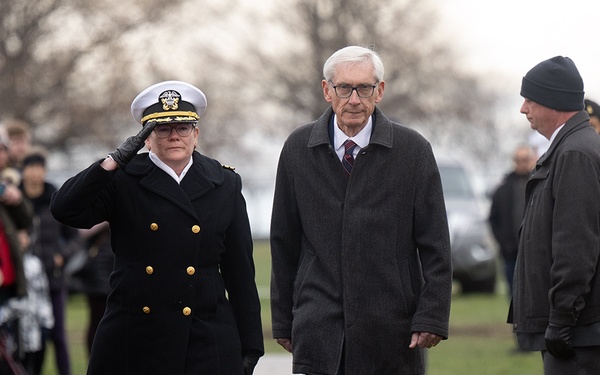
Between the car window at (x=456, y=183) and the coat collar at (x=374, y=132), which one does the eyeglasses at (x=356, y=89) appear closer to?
the coat collar at (x=374, y=132)

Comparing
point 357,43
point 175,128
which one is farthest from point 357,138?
point 357,43

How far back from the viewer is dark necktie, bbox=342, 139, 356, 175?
6.86 m

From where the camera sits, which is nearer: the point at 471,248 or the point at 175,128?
the point at 175,128

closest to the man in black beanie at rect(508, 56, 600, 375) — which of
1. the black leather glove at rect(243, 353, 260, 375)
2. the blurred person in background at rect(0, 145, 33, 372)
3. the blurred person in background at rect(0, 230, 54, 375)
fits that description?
the black leather glove at rect(243, 353, 260, 375)

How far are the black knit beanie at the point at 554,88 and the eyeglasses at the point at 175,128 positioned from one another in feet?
5.62

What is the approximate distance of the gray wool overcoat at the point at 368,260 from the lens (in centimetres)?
666

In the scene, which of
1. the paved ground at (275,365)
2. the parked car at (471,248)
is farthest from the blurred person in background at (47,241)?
the parked car at (471,248)

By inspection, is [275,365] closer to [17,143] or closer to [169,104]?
[17,143]

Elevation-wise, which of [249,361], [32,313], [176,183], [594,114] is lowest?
[249,361]

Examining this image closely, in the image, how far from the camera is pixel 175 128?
255 inches

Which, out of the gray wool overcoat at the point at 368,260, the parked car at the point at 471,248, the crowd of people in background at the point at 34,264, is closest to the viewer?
the gray wool overcoat at the point at 368,260

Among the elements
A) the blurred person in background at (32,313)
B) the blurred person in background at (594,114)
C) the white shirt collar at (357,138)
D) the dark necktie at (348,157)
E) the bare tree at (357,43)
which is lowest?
the blurred person in background at (32,313)

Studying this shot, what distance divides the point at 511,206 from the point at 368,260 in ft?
30.3

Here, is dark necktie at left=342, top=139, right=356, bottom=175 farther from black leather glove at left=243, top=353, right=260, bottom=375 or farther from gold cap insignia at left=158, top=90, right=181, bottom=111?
black leather glove at left=243, top=353, right=260, bottom=375
